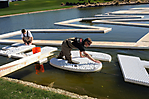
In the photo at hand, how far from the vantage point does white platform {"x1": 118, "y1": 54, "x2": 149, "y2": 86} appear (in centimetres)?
515

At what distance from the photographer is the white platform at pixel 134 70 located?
515 centimetres

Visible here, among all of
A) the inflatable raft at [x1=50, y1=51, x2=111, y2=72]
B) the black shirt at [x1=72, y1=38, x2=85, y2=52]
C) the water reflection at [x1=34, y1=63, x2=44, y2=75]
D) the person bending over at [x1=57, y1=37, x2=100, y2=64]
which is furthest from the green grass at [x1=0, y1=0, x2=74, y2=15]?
the black shirt at [x1=72, y1=38, x2=85, y2=52]

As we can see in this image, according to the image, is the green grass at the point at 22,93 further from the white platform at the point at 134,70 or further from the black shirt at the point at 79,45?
the white platform at the point at 134,70

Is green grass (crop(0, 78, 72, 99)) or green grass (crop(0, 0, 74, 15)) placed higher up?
green grass (crop(0, 0, 74, 15))

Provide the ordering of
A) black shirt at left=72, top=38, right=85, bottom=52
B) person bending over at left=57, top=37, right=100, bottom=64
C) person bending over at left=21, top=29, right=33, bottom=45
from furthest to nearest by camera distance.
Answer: person bending over at left=21, top=29, right=33, bottom=45
black shirt at left=72, top=38, right=85, bottom=52
person bending over at left=57, top=37, right=100, bottom=64

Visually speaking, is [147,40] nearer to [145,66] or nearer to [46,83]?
[145,66]

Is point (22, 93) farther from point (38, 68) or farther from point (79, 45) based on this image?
point (79, 45)

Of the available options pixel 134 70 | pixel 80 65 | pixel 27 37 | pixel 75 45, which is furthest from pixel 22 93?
pixel 27 37

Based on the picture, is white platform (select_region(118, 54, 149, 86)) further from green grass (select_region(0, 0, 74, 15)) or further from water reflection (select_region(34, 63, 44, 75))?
green grass (select_region(0, 0, 74, 15))

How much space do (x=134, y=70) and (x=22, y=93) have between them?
13.4ft

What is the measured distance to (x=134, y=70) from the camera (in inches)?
226

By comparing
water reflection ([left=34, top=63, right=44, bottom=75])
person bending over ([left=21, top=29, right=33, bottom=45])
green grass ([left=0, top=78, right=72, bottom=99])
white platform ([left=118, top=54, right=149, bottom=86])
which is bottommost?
water reflection ([left=34, top=63, right=44, bottom=75])

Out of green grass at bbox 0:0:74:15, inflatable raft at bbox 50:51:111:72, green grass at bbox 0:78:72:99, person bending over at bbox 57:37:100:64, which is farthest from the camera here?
green grass at bbox 0:0:74:15

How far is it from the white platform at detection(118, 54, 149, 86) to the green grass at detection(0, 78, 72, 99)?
99.1 inches
